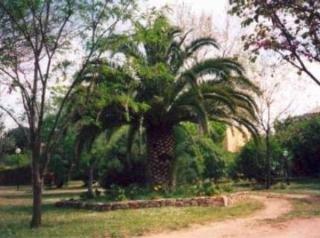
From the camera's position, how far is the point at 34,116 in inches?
630

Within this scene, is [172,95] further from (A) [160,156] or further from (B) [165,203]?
(B) [165,203]

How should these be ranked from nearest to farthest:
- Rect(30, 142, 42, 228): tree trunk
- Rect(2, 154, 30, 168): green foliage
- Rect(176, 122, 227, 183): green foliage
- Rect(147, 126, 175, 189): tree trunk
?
1. Rect(30, 142, 42, 228): tree trunk
2. Rect(147, 126, 175, 189): tree trunk
3. Rect(176, 122, 227, 183): green foliage
4. Rect(2, 154, 30, 168): green foliage

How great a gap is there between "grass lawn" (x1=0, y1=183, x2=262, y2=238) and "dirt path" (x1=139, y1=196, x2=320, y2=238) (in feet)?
2.02

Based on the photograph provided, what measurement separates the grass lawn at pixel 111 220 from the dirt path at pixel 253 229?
614 millimetres

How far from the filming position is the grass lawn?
47.4 feet

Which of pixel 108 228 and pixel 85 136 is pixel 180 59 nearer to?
pixel 85 136

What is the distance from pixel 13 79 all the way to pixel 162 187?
26.3 feet

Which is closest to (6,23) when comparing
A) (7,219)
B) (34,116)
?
(34,116)

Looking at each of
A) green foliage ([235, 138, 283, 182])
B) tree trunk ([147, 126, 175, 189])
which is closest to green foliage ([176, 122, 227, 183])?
tree trunk ([147, 126, 175, 189])

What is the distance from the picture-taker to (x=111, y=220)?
16578 millimetres

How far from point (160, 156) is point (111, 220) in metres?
6.58

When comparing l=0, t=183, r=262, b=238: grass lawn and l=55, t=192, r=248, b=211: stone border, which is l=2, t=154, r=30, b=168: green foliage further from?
l=0, t=183, r=262, b=238: grass lawn

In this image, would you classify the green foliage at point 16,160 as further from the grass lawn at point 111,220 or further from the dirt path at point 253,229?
the dirt path at point 253,229

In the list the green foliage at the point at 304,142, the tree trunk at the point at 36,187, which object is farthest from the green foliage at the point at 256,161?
the tree trunk at the point at 36,187
